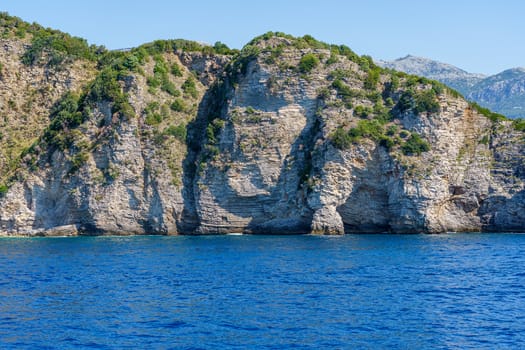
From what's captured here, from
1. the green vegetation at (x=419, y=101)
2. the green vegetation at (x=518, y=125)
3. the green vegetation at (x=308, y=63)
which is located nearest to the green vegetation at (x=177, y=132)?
the green vegetation at (x=308, y=63)

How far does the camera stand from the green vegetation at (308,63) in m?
88.4

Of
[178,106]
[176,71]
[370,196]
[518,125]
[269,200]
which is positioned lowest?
[269,200]

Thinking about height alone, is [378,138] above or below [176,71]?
below

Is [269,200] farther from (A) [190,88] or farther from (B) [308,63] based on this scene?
(A) [190,88]

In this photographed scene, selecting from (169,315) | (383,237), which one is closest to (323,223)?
(383,237)

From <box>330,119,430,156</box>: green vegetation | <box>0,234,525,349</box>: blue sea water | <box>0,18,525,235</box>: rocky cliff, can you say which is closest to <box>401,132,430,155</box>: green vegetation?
<box>330,119,430,156</box>: green vegetation

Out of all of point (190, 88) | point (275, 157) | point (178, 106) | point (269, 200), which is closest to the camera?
point (269, 200)

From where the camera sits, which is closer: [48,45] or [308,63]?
[308,63]

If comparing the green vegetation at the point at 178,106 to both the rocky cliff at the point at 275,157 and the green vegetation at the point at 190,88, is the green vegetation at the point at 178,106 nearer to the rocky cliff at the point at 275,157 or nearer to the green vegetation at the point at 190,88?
the rocky cliff at the point at 275,157

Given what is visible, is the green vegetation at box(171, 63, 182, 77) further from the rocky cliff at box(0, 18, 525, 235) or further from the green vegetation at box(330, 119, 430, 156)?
the green vegetation at box(330, 119, 430, 156)

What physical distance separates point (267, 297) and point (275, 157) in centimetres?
4674

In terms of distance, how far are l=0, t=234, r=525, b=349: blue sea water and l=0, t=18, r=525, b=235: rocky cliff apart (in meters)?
15.2

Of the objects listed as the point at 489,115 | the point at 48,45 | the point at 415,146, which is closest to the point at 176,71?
the point at 48,45

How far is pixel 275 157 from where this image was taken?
8538cm
